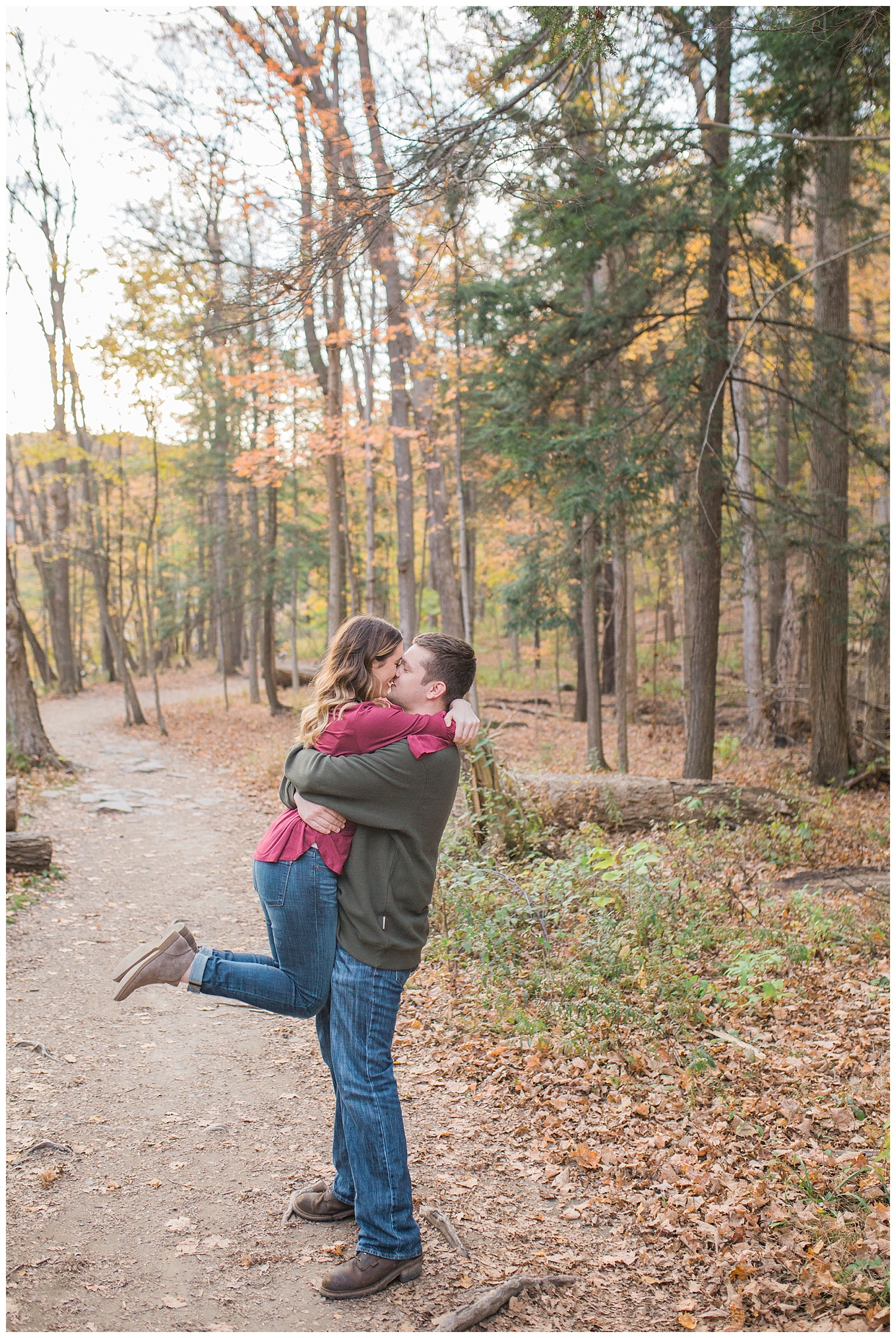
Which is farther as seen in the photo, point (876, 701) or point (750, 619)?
point (750, 619)

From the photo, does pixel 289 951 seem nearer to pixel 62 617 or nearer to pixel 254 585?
pixel 254 585

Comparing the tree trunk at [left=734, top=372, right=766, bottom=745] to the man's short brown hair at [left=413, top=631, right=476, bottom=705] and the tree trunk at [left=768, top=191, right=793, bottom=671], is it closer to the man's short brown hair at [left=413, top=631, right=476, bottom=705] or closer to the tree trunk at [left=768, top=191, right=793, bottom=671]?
the tree trunk at [left=768, top=191, right=793, bottom=671]

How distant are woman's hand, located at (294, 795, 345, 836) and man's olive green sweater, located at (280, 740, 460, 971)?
0.03 m

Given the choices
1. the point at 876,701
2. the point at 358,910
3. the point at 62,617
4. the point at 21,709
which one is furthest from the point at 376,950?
the point at 62,617

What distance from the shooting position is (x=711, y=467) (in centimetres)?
999

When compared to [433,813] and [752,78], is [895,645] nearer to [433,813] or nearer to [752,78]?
[433,813]

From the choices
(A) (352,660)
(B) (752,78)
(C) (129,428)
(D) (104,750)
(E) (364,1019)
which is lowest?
(D) (104,750)

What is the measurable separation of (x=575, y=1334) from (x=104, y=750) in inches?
516

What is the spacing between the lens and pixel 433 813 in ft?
9.14

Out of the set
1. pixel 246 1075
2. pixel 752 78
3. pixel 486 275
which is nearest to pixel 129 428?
pixel 486 275

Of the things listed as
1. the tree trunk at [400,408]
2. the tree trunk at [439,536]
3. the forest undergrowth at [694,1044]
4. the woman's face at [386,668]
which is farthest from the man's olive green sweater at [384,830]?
the tree trunk at [439,536]

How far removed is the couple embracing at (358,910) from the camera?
2703 millimetres

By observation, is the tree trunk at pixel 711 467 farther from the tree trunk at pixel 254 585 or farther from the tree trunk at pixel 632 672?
the tree trunk at pixel 254 585

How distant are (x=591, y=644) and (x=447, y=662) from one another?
374 inches
